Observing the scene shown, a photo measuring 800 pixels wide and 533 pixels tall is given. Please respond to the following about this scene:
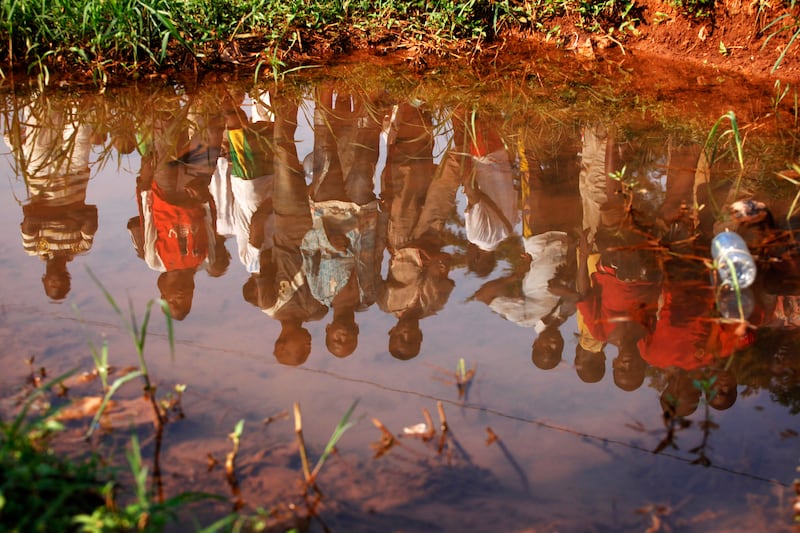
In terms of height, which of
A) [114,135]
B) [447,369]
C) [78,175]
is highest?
[114,135]

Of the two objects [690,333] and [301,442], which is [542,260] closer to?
[690,333]

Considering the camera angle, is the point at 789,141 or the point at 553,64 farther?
the point at 553,64

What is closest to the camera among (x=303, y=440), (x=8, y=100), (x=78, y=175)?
(x=303, y=440)

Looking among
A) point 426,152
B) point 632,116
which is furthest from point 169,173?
point 632,116

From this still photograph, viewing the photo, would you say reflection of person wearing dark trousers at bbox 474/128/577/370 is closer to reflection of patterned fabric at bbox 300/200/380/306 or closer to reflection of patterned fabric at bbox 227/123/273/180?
reflection of patterned fabric at bbox 300/200/380/306

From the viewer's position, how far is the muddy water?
2.34 metres

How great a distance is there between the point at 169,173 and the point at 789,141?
3571 mm

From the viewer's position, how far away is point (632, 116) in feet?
16.9

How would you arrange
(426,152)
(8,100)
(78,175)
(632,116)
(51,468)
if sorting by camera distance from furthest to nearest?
(8,100)
(632,116)
(426,152)
(78,175)
(51,468)

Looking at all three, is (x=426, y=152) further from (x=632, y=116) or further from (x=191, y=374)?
(x=191, y=374)

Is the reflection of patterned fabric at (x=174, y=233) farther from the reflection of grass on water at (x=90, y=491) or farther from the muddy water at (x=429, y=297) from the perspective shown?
the reflection of grass on water at (x=90, y=491)

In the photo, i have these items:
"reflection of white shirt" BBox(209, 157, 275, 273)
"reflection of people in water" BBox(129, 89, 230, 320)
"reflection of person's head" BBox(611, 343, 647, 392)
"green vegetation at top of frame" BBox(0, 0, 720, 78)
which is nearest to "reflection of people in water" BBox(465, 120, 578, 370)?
"reflection of person's head" BBox(611, 343, 647, 392)

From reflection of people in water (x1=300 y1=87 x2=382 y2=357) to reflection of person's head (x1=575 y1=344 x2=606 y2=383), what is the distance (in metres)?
0.83

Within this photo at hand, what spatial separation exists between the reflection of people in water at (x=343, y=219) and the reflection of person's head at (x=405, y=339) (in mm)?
149
